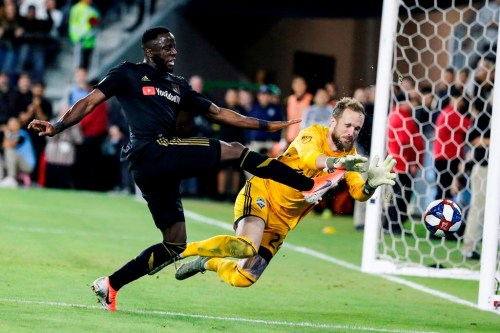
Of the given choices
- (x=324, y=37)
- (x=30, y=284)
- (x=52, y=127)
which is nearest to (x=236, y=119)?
(x=52, y=127)

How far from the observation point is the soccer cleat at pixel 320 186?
7.93 meters

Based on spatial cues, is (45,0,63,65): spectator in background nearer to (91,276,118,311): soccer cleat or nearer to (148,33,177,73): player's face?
(148,33,177,73): player's face

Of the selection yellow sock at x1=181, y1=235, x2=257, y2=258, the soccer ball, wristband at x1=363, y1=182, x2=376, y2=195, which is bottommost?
yellow sock at x1=181, y1=235, x2=257, y2=258

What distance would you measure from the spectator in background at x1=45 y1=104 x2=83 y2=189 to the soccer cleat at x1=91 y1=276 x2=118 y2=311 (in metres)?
12.9

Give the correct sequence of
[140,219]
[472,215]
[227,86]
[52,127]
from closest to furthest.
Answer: [52,127], [472,215], [140,219], [227,86]

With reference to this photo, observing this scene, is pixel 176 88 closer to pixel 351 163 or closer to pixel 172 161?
pixel 172 161

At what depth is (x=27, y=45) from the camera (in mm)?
23594

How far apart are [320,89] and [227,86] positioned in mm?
6101

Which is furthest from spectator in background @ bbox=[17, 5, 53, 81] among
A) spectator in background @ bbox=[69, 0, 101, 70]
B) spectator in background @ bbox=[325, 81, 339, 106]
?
spectator in background @ bbox=[325, 81, 339, 106]

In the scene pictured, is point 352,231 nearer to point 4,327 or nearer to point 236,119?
point 236,119

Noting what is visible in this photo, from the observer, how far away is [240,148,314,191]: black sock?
781cm

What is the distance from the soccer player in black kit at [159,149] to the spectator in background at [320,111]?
8660 millimetres

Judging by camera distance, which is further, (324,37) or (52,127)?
(324,37)

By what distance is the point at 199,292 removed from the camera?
383 inches
